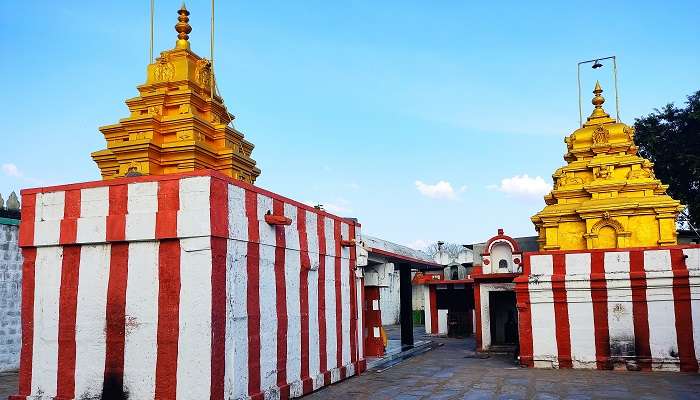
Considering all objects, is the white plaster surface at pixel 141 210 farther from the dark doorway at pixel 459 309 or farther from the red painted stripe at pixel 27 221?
the dark doorway at pixel 459 309

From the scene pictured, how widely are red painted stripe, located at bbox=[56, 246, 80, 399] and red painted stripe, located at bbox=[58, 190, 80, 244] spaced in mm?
169

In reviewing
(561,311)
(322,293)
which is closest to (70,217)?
(322,293)

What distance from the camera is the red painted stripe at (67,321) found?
9648mm

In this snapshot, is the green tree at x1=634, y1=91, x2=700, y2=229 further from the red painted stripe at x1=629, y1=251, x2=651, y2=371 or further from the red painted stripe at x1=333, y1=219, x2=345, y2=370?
the red painted stripe at x1=333, y1=219, x2=345, y2=370

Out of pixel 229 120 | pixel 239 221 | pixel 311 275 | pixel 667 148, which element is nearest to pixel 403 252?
pixel 229 120

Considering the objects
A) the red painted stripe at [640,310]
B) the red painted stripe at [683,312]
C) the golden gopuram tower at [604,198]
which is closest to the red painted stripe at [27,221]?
the red painted stripe at [640,310]

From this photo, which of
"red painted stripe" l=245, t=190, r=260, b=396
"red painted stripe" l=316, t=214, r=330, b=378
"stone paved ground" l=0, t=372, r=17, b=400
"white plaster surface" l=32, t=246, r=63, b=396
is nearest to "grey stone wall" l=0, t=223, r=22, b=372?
"stone paved ground" l=0, t=372, r=17, b=400

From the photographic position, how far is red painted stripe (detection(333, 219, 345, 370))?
1383cm

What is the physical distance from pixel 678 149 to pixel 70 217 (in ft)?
114

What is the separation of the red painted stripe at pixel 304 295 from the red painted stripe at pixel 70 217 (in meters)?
4.30

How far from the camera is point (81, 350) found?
31.6ft

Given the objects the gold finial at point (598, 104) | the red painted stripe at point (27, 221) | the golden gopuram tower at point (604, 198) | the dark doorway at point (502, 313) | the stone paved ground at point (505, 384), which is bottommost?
the stone paved ground at point (505, 384)

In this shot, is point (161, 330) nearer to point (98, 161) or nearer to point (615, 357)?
point (98, 161)

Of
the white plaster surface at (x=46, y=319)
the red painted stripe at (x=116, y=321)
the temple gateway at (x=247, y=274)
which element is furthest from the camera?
the white plaster surface at (x=46, y=319)
